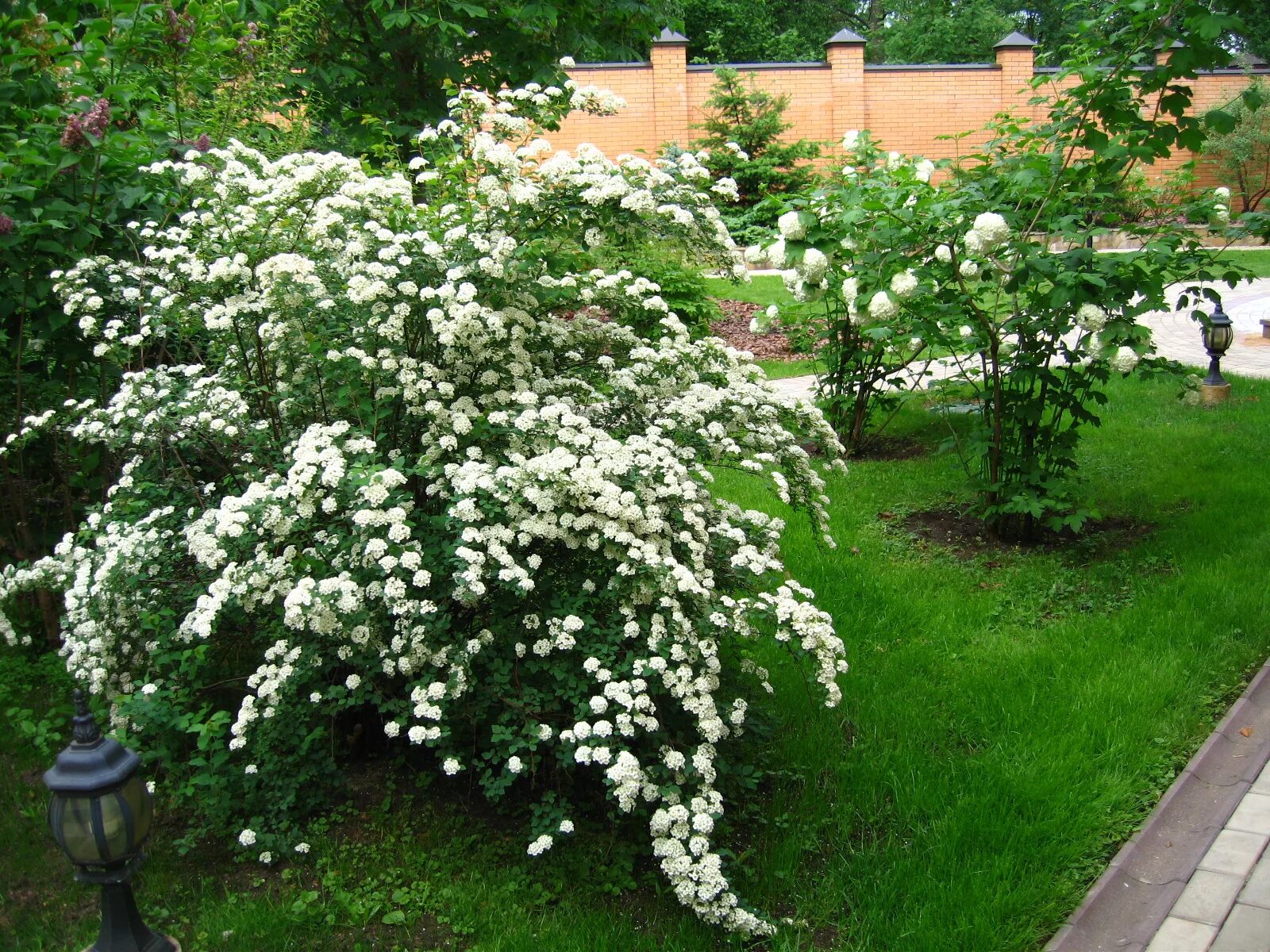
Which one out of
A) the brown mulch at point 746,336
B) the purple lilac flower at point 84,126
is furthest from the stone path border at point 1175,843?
the brown mulch at point 746,336

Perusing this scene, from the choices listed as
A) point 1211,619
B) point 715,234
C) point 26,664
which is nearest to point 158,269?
point 26,664

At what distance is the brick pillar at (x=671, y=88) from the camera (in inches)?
798

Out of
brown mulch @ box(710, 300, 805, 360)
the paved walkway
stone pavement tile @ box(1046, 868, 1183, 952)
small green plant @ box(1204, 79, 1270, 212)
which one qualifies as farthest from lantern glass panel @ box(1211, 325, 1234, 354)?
small green plant @ box(1204, 79, 1270, 212)

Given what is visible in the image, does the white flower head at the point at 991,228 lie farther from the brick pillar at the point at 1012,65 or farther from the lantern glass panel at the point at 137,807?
the brick pillar at the point at 1012,65

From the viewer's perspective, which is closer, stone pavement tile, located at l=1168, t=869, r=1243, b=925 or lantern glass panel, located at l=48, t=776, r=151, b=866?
lantern glass panel, located at l=48, t=776, r=151, b=866

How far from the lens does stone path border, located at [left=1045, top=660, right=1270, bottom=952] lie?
3.11 m

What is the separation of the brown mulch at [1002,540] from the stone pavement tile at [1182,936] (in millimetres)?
2825

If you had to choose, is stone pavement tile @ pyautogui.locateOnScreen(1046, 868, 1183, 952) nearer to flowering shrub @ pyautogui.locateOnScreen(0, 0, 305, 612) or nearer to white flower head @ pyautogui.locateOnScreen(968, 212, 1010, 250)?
white flower head @ pyautogui.locateOnScreen(968, 212, 1010, 250)

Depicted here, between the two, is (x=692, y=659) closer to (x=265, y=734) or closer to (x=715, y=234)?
(x=265, y=734)

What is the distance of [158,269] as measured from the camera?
443 cm

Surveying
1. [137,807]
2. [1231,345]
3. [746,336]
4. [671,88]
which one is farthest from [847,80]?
[137,807]

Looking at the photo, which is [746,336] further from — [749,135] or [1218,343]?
[749,135]

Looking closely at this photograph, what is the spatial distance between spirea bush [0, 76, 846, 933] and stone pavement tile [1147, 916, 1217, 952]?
124 centimetres

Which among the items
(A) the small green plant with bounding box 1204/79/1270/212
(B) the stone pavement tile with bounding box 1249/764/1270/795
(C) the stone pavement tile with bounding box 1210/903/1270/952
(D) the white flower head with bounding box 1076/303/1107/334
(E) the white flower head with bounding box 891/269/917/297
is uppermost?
(A) the small green plant with bounding box 1204/79/1270/212
